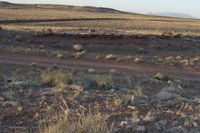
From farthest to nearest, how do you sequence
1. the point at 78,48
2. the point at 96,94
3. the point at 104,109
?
the point at 78,48
the point at 96,94
the point at 104,109

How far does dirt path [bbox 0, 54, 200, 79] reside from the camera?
25.1m

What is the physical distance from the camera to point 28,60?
89.7 ft

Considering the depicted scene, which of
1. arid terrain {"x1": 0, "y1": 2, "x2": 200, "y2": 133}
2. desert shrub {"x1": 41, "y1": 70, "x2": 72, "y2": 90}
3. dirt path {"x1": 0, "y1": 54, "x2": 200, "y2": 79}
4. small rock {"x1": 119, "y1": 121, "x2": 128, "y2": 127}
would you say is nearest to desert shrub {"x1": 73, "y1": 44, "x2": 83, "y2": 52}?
arid terrain {"x1": 0, "y1": 2, "x2": 200, "y2": 133}

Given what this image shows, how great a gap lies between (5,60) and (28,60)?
1.36 meters

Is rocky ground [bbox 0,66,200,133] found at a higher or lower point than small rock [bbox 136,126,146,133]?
lower

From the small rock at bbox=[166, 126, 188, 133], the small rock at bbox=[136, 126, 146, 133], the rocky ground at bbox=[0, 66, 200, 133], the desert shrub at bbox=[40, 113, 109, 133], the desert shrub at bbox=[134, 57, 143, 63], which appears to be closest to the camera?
the desert shrub at bbox=[40, 113, 109, 133]

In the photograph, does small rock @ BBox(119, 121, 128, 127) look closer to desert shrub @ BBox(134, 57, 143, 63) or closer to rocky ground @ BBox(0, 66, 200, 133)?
rocky ground @ BBox(0, 66, 200, 133)

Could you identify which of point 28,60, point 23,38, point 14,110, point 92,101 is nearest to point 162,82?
point 28,60

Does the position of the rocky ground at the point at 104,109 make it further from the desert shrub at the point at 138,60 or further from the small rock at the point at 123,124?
the desert shrub at the point at 138,60

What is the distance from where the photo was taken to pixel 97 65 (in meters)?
26.6

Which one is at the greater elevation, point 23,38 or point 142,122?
point 142,122

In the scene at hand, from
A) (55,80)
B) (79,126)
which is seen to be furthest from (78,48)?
(79,126)

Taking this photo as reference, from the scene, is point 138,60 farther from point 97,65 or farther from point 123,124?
point 123,124

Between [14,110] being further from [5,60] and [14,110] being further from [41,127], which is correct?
[5,60]
